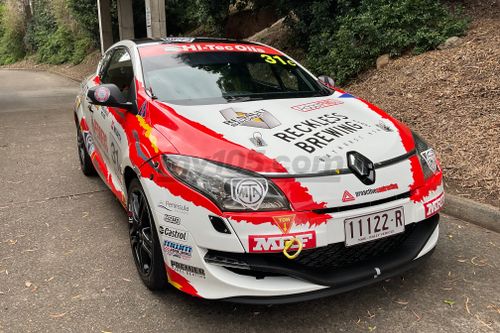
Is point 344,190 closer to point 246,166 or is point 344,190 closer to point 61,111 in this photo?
point 246,166

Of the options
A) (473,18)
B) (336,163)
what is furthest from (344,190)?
(473,18)

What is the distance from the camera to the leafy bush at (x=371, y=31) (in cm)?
742

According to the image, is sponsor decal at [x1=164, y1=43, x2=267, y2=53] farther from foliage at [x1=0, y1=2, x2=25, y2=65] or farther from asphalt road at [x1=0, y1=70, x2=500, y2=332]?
foliage at [x1=0, y1=2, x2=25, y2=65]

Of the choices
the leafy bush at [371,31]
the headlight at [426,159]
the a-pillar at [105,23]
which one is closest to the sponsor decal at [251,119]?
the headlight at [426,159]

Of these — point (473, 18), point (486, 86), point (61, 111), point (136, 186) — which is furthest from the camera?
point (61, 111)

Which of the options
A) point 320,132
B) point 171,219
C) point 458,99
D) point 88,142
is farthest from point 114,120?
point 458,99

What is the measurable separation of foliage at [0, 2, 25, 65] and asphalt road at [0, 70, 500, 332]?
122ft

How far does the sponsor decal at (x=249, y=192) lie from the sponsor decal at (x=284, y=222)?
4.8 inches

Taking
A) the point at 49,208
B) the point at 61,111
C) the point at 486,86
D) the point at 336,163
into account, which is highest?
the point at 336,163

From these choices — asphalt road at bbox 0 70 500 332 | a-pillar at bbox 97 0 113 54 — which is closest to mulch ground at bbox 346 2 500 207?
asphalt road at bbox 0 70 500 332

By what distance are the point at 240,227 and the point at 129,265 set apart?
1.35 meters

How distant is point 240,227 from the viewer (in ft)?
7.57

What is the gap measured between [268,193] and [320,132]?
65 cm

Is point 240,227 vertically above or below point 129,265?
above
